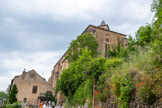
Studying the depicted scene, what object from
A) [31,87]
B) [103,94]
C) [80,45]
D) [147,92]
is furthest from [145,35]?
Result: [31,87]

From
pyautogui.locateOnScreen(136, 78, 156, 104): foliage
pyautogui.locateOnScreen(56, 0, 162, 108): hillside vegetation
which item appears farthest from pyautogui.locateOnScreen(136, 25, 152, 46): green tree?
pyautogui.locateOnScreen(136, 78, 156, 104): foliage

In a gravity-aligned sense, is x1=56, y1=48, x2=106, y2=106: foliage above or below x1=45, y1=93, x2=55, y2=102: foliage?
above

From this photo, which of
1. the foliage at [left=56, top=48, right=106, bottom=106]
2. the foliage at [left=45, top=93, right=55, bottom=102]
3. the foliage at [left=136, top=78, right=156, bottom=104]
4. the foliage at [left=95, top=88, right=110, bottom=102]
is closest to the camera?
the foliage at [left=136, top=78, right=156, bottom=104]

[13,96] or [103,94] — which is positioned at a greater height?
[103,94]

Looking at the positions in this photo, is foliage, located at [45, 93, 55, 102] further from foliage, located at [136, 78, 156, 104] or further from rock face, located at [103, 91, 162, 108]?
foliage, located at [136, 78, 156, 104]

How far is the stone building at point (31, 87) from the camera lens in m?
37.7

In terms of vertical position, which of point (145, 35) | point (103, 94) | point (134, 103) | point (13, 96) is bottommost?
point (13, 96)

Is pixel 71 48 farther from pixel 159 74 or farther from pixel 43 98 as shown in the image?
pixel 159 74

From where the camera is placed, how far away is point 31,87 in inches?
1554

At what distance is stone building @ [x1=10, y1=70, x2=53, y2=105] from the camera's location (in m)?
37.7

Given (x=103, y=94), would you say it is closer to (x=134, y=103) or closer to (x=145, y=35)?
(x=134, y=103)

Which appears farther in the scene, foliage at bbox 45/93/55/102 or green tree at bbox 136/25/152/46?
foliage at bbox 45/93/55/102

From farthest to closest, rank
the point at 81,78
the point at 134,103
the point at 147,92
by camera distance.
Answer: the point at 81,78 → the point at 134,103 → the point at 147,92

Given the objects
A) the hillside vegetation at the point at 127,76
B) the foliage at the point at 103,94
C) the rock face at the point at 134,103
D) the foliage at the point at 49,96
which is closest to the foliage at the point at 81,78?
the hillside vegetation at the point at 127,76
